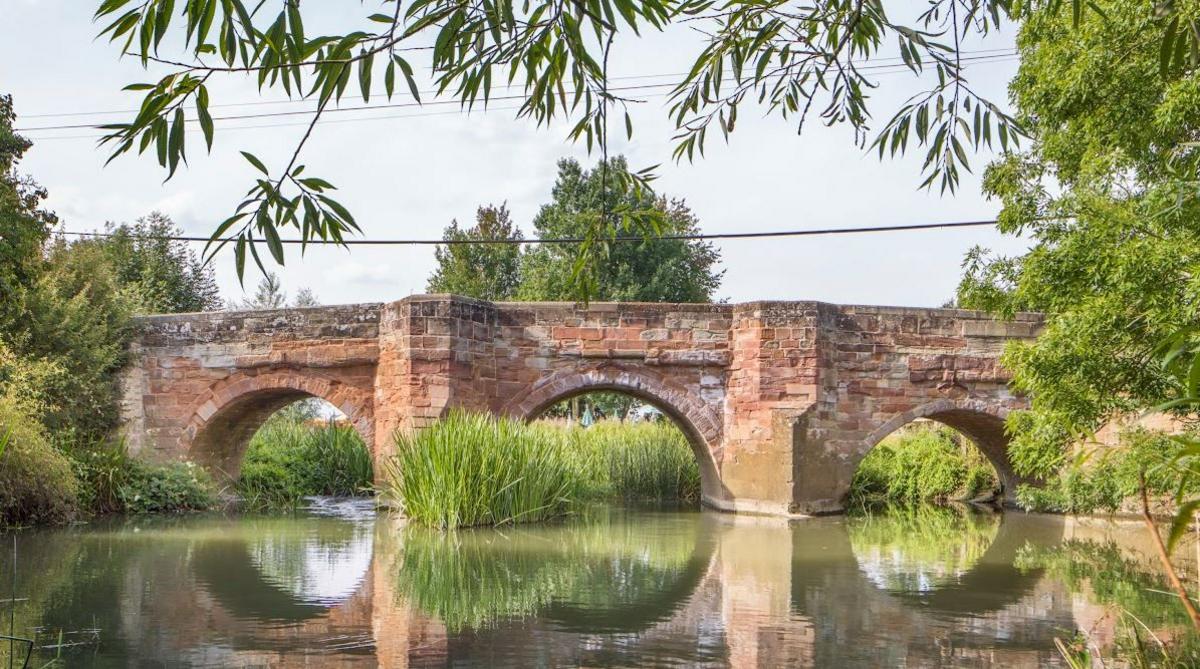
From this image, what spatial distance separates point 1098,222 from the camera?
7641 mm

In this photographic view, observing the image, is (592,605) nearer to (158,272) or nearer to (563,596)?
(563,596)

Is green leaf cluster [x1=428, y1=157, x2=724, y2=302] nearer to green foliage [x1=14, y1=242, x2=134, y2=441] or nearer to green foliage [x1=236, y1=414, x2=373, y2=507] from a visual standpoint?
green foliage [x1=236, y1=414, x2=373, y2=507]

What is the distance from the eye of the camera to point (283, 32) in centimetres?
209

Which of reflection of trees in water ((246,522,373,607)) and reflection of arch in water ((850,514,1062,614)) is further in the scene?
reflection of trees in water ((246,522,373,607))

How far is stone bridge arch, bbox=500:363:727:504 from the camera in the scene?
13.8m

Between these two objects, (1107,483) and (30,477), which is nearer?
(1107,483)

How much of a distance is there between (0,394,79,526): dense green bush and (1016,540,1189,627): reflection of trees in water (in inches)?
359

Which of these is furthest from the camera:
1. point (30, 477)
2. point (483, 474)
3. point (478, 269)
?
point (478, 269)

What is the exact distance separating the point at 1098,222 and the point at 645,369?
7.07m

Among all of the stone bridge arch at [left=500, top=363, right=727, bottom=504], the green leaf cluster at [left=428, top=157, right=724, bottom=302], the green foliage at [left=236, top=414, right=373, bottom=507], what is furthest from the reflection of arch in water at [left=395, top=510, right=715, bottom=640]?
the green leaf cluster at [left=428, top=157, right=724, bottom=302]

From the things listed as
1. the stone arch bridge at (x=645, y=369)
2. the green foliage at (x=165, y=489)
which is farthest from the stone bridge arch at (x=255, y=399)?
the green foliage at (x=165, y=489)

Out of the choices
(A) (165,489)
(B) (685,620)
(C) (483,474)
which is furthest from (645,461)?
(B) (685,620)

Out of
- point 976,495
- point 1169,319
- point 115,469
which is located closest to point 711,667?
point 1169,319

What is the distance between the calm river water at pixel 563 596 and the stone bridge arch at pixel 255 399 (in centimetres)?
229
